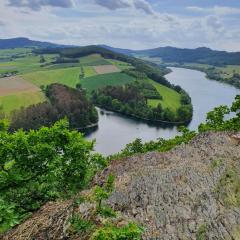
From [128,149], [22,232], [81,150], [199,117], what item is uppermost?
[81,150]

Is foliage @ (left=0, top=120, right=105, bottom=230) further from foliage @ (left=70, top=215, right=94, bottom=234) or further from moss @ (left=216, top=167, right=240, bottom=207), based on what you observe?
moss @ (left=216, top=167, right=240, bottom=207)

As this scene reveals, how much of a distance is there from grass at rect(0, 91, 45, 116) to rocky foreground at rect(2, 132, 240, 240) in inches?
5627

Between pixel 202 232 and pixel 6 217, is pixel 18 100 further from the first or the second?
pixel 202 232

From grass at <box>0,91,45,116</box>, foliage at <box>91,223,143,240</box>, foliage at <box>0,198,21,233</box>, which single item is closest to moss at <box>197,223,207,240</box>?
foliage at <box>91,223,143,240</box>

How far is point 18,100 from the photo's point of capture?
181 meters

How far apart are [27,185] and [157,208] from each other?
24.6 feet

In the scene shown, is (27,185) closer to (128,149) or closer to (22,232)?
(22,232)

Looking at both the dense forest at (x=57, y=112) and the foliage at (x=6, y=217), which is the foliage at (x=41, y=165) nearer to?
the foliage at (x=6, y=217)

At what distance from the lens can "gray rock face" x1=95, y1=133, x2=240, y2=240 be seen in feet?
66.0

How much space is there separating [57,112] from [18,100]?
63.6ft

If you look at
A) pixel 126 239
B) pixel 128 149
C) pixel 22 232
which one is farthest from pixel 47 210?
pixel 128 149

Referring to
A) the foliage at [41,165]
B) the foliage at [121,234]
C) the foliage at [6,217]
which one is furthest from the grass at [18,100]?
the foliage at [121,234]

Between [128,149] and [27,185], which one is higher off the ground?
[27,185]

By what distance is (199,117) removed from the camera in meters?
179
